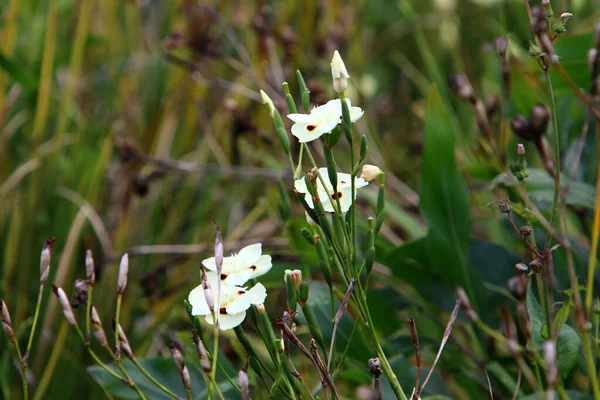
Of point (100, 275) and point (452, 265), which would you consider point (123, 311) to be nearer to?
point (100, 275)

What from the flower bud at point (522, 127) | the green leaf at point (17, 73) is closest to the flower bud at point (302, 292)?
the flower bud at point (522, 127)

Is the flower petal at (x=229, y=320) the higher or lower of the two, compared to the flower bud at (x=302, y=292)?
lower

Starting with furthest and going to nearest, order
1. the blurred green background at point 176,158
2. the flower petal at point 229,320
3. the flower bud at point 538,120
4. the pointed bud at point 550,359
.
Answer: the blurred green background at point 176,158 < the flower bud at point 538,120 < the flower petal at point 229,320 < the pointed bud at point 550,359

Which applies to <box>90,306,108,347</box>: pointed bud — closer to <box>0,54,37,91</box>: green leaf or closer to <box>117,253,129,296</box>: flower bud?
<box>117,253,129,296</box>: flower bud

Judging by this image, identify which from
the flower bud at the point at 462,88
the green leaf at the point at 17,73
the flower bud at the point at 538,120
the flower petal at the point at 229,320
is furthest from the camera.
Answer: the green leaf at the point at 17,73

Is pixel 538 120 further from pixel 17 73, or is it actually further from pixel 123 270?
pixel 17 73

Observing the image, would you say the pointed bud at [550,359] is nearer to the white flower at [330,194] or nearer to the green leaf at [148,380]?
the white flower at [330,194]

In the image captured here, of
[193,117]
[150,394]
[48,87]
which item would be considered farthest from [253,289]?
[193,117]
